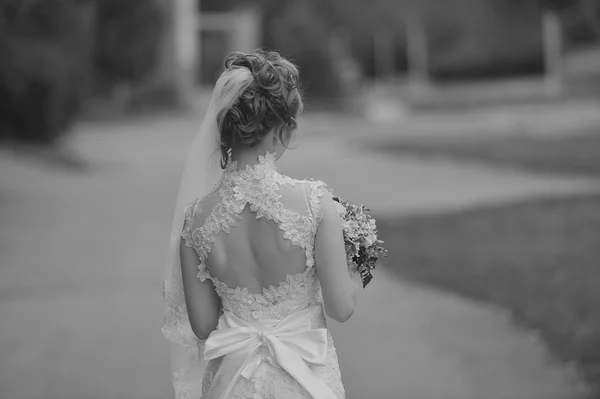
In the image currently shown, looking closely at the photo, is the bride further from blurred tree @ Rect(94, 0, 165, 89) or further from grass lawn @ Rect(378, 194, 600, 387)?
blurred tree @ Rect(94, 0, 165, 89)

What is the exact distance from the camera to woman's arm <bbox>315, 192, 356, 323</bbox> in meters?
2.68

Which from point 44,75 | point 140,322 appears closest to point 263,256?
point 140,322

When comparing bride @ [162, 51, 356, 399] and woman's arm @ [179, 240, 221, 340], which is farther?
woman's arm @ [179, 240, 221, 340]

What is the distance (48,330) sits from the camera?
736 centimetres

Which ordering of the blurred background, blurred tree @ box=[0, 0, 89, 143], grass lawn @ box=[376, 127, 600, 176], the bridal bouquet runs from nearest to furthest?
the bridal bouquet
the blurred background
blurred tree @ box=[0, 0, 89, 143]
grass lawn @ box=[376, 127, 600, 176]

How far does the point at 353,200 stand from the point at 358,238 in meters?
12.6

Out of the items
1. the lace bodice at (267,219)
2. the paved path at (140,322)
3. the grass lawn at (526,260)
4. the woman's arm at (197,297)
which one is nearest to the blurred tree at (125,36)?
the paved path at (140,322)

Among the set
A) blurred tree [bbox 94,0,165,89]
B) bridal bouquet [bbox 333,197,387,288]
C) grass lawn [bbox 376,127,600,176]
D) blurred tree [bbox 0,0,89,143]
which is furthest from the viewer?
blurred tree [bbox 94,0,165,89]

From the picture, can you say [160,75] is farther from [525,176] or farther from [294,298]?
[294,298]

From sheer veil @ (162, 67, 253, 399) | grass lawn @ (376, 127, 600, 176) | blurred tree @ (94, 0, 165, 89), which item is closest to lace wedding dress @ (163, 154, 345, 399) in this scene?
sheer veil @ (162, 67, 253, 399)

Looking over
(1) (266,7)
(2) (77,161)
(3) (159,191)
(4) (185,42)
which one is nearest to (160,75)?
(4) (185,42)

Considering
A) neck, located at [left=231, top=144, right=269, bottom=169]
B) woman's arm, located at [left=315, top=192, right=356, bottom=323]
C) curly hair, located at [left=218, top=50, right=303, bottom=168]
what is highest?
curly hair, located at [left=218, top=50, right=303, bottom=168]

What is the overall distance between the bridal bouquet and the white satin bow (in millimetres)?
221

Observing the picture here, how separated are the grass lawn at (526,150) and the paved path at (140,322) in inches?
97.0
